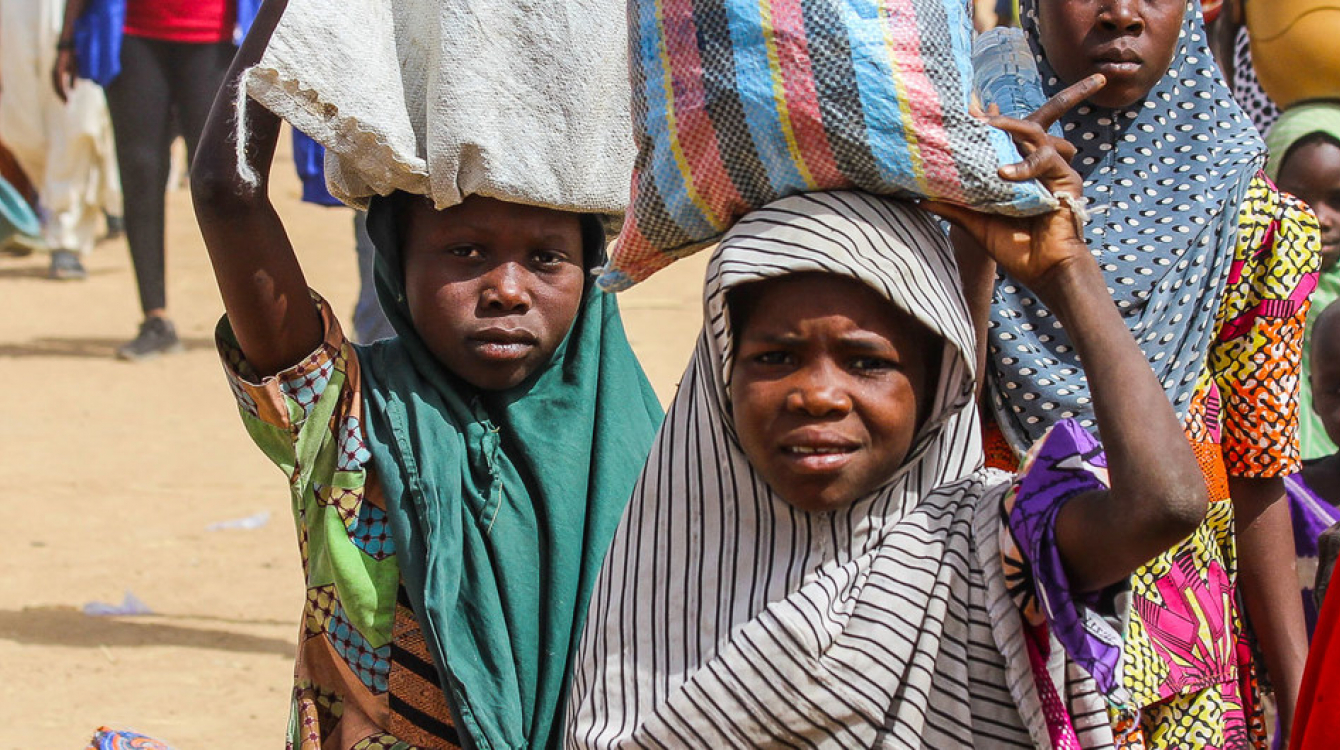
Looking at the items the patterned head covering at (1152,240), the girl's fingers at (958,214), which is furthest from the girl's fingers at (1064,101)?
the patterned head covering at (1152,240)

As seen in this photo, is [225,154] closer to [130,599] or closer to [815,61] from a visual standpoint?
[815,61]

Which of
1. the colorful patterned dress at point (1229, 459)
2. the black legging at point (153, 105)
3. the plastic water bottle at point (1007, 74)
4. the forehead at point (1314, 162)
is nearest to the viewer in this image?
the plastic water bottle at point (1007, 74)

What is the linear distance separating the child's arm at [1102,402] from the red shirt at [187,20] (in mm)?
7150

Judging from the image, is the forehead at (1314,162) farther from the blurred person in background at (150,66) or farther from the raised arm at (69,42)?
the raised arm at (69,42)

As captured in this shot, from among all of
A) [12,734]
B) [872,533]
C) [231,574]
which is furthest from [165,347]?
[872,533]

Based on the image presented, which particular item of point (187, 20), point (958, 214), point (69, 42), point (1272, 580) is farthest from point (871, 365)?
point (69, 42)

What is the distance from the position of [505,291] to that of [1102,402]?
116cm

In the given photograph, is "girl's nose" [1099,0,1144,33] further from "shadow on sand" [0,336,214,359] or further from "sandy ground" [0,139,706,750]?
"shadow on sand" [0,336,214,359]

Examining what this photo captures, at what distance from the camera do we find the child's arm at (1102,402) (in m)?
2.11

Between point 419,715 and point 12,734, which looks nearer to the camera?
point 419,715

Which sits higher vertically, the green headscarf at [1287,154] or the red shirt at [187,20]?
the red shirt at [187,20]

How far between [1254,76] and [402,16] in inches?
158

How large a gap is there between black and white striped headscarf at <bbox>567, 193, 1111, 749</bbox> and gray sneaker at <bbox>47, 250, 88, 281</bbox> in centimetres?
1137

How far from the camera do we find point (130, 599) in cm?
609
